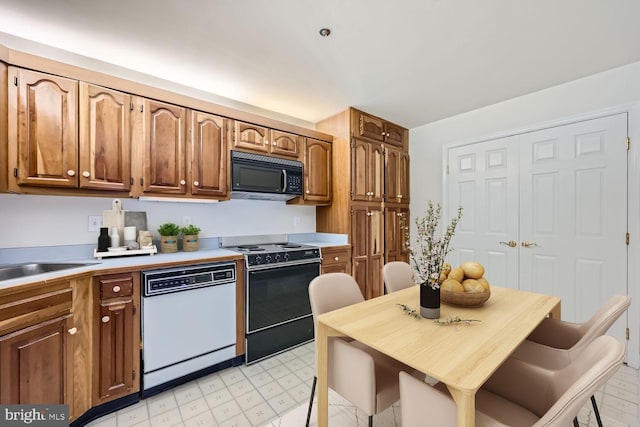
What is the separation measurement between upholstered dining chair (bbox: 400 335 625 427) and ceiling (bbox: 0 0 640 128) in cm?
191

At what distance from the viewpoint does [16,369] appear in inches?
51.9

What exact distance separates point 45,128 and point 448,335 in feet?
8.61

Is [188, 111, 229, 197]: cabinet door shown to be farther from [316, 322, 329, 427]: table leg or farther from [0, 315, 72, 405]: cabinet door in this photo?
[316, 322, 329, 427]: table leg

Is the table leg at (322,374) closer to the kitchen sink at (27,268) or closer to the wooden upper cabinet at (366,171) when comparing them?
the kitchen sink at (27,268)

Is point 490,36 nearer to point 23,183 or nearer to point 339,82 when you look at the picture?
point 339,82

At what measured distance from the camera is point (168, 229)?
92.5 inches

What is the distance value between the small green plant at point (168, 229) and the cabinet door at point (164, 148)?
1.14ft

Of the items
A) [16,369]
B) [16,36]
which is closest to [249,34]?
[16,36]

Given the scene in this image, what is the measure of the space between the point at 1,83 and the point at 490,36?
3.17 metres

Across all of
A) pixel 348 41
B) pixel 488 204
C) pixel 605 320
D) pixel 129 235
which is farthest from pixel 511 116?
pixel 129 235

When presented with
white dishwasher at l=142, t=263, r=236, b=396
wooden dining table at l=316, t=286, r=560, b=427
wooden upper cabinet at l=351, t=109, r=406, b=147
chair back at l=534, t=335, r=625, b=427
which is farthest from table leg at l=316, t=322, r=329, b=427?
wooden upper cabinet at l=351, t=109, r=406, b=147

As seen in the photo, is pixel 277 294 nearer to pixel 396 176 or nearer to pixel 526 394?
pixel 526 394

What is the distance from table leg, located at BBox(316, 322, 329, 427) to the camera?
1.31 meters

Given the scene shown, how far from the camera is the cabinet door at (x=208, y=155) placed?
2.31 metres
